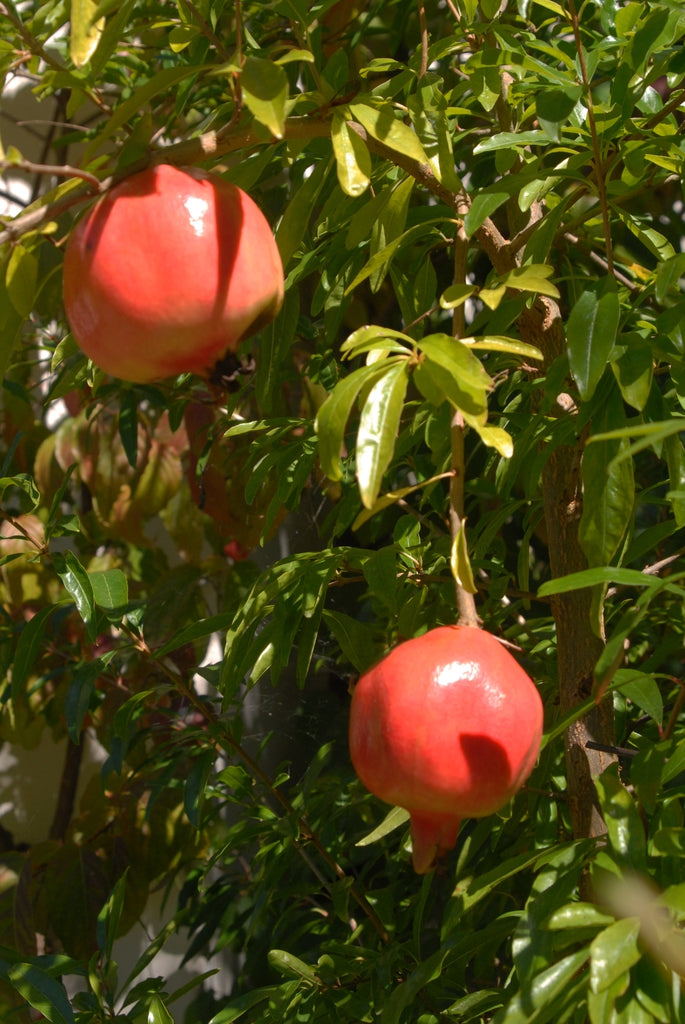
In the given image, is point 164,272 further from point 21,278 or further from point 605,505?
point 605,505

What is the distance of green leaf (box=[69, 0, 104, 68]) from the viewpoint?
0.41 meters

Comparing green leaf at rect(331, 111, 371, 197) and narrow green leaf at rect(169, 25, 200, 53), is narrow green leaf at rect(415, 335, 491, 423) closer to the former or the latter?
green leaf at rect(331, 111, 371, 197)

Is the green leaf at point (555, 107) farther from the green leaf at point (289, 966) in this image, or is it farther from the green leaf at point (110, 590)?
the green leaf at point (289, 966)

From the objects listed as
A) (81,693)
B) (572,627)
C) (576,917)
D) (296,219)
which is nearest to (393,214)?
(296,219)

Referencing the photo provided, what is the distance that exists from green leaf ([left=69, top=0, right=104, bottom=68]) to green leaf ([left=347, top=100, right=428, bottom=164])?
4.8 inches

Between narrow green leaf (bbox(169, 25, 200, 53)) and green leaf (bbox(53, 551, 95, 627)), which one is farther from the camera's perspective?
green leaf (bbox(53, 551, 95, 627))

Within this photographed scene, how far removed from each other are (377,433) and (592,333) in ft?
0.47

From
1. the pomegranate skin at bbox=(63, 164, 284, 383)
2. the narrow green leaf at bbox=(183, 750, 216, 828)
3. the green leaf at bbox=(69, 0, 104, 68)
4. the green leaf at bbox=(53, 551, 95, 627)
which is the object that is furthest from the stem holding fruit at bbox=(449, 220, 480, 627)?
the narrow green leaf at bbox=(183, 750, 216, 828)

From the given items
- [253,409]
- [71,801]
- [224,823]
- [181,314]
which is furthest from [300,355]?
[181,314]

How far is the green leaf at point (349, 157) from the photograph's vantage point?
45 centimetres

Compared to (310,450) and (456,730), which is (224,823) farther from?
(456,730)

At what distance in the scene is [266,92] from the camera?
411 mm

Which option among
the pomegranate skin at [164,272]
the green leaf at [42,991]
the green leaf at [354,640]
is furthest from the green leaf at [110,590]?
the pomegranate skin at [164,272]

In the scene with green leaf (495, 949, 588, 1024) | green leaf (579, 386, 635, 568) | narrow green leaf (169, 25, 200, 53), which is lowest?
green leaf (495, 949, 588, 1024)
